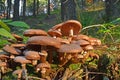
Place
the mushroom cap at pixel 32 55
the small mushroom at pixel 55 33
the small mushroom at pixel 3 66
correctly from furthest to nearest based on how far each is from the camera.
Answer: the small mushroom at pixel 55 33, the small mushroom at pixel 3 66, the mushroom cap at pixel 32 55

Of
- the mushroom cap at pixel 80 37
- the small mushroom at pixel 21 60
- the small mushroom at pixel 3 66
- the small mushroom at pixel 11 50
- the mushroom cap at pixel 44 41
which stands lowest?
the small mushroom at pixel 3 66

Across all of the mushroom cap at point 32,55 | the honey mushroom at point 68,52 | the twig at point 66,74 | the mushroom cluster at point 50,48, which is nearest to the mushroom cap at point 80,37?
the mushroom cluster at point 50,48

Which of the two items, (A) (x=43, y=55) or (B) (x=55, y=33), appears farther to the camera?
(B) (x=55, y=33)

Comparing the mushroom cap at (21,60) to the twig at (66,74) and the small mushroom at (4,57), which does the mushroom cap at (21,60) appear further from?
the twig at (66,74)

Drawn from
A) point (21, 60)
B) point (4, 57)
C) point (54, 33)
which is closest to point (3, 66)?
point (4, 57)

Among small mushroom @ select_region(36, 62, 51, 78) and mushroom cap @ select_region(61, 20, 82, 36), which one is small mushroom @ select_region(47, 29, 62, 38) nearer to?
mushroom cap @ select_region(61, 20, 82, 36)

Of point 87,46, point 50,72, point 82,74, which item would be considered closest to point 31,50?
point 50,72

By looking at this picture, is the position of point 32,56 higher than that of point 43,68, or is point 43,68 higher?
point 32,56

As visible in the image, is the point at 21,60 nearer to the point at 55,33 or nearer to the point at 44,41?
the point at 44,41
